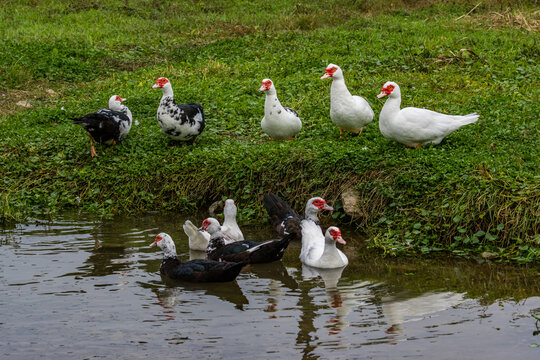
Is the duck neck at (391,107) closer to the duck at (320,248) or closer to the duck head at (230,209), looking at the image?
the duck at (320,248)

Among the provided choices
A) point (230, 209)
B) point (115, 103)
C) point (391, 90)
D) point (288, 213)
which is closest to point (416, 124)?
point (391, 90)

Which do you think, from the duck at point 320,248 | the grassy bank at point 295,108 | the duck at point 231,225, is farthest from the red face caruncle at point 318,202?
the duck at point 231,225

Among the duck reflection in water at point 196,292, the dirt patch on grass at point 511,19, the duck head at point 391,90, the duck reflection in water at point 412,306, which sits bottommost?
the duck reflection in water at point 412,306

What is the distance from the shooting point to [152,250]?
8.97 meters

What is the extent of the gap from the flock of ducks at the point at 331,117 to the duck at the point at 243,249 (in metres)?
2.59

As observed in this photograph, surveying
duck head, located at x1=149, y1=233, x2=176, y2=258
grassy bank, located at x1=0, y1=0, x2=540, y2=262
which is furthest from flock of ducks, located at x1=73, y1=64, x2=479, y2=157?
duck head, located at x1=149, y1=233, x2=176, y2=258

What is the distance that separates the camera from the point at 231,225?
9367 millimetres

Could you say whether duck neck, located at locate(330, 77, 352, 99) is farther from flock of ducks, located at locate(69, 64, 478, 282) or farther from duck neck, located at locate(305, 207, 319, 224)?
duck neck, located at locate(305, 207, 319, 224)

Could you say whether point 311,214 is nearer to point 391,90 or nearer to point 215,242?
point 215,242

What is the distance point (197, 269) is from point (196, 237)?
4.01 ft

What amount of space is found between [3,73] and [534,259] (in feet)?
38.6

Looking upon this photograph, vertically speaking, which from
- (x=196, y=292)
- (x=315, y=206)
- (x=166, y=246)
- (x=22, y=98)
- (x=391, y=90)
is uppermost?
(x=22, y=98)

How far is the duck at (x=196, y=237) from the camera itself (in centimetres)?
909

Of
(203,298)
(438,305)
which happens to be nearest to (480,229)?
(438,305)
